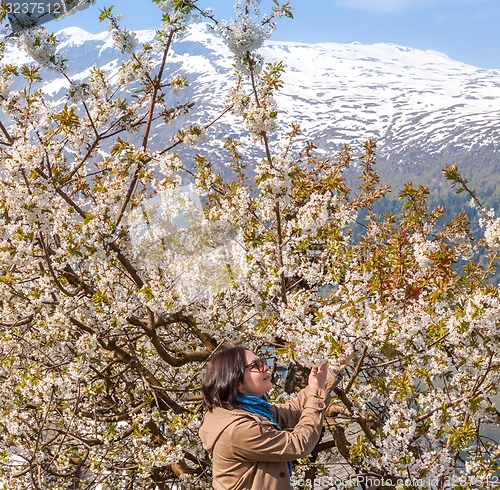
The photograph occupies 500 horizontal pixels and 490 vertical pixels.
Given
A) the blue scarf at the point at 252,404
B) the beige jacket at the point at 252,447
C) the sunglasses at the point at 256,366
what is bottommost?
the beige jacket at the point at 252,447

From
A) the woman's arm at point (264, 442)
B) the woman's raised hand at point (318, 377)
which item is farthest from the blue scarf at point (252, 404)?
the woman's raised hand at point (318, 377)

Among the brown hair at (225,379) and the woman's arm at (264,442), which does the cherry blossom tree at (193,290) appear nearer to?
the brown hair at (225,379)

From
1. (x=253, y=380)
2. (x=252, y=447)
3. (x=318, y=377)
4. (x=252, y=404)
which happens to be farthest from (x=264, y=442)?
(x=318, y=377)

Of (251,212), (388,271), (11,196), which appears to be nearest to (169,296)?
(251,212)

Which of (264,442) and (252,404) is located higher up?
(252,404)

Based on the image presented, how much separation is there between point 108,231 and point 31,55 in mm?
1937

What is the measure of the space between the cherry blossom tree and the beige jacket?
1.69ft

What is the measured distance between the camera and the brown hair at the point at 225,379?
10.7 feet

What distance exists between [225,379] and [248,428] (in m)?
0.34

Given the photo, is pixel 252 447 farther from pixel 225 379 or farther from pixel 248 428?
pixel 225 379

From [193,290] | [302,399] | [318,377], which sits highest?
[193,290]

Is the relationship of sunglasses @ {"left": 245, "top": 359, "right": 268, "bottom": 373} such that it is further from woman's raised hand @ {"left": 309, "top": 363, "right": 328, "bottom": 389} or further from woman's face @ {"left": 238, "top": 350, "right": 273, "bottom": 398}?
woman's raised hand @ {"left": 309, "top": 363, "right": 328, "bottom": 389}

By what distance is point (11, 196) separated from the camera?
464 centimetres

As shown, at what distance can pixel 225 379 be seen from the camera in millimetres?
3275
